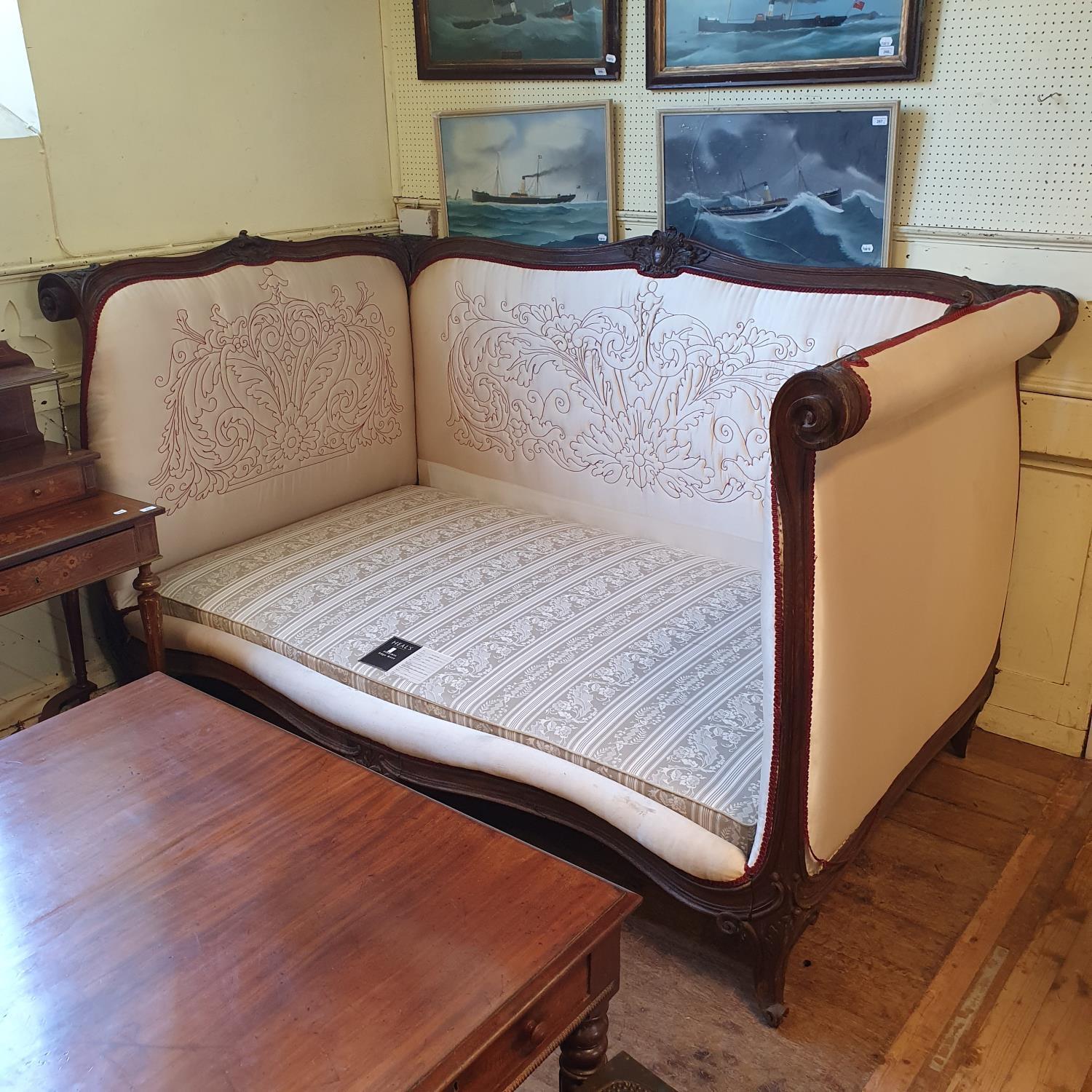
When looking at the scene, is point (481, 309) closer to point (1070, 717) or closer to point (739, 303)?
point (739, 303)

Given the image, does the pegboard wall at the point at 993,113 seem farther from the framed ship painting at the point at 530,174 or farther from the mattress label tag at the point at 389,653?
the mattress label tag at the point at 389,653

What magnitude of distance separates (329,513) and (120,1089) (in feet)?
5.96

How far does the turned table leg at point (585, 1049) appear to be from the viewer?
4.20 ft

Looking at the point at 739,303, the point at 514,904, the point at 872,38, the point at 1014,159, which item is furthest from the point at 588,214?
the point at 514,904

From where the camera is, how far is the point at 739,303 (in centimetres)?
228

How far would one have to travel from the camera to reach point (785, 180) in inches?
91.5

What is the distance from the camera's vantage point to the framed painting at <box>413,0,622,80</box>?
254cm

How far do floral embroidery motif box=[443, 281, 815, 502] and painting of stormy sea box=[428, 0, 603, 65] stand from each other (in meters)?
0.60

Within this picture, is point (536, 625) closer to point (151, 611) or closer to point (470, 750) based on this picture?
point (470, 750)

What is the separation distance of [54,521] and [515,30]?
1.62m

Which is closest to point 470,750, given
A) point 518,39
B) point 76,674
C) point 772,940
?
point 772,940

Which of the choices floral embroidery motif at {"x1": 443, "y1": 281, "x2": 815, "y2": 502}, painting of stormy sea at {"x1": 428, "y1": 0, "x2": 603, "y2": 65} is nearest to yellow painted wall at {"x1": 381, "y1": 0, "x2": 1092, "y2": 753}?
painting of stormy sea at {"x1": 428, "y1": 0, "x2": 603, "y2": 65}

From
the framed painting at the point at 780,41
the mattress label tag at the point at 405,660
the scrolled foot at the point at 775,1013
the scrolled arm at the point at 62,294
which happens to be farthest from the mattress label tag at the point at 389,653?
the framed painting at the point at 780,41

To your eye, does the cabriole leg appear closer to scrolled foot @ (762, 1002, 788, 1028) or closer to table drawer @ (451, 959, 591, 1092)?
scrolled foot @ (762, 1002, 788, 1028)
